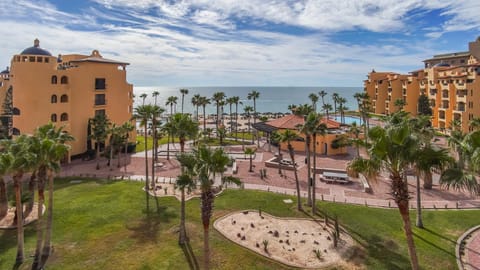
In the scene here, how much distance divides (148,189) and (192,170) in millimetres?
18245

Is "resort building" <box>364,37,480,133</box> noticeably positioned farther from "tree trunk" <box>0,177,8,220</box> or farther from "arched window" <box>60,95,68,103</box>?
"arched window" <box>60,95,68,103</box>

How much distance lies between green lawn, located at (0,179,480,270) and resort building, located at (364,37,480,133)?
127 feet

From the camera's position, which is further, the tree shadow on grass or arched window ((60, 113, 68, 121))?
arched window ((60, 113, 68, 121))

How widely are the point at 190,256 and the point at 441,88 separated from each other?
7690 centimetres

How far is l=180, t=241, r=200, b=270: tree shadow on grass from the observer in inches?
798

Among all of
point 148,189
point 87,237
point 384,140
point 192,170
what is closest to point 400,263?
point 384,140

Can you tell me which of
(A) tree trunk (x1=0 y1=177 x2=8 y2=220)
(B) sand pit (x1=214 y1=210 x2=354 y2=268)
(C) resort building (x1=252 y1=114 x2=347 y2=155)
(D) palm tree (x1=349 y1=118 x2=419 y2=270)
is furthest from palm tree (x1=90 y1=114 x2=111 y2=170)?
(D) palm tree (x1=349 y1=118 x2=419 y2=270)

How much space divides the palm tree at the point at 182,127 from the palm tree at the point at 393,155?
16.9 meters

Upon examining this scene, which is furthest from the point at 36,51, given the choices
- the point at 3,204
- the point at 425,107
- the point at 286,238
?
the point at 425,107

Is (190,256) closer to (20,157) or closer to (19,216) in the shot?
(19,216)

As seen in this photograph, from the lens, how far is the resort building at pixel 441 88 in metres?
62.7

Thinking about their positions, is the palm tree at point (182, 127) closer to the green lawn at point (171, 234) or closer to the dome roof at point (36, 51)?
the green lawn at point (171, 234)

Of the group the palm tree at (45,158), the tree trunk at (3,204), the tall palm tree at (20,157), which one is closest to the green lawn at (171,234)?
the palm tree at (45,158)

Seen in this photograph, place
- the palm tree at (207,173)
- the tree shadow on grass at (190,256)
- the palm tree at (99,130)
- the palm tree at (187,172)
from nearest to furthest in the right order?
the palm tree at (207,173) < the palm tree at (187,172) < the tree shadow on grass at (190,256) < the palm tree at (99,130)
